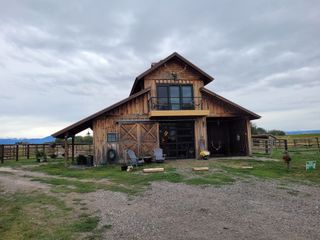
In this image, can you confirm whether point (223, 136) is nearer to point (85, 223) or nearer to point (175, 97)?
point (175, 97)

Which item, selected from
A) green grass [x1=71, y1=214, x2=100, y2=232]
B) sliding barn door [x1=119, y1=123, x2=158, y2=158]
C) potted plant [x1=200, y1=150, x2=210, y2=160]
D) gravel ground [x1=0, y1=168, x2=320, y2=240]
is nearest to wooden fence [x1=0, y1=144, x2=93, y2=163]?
sliding barn door [x1=119, y1=123, x2=158, y2=158]

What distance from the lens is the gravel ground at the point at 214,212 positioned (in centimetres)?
552

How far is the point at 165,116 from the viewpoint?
19.0 metres

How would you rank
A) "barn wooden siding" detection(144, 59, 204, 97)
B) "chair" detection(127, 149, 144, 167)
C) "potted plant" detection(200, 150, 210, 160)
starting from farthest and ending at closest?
1. "barn wooden siding" detection(144, 59, 204, 97)
2. "potted plant" detection(200, 150, 210, 160)
3. "chair" detection(127, 149, 144, 167)

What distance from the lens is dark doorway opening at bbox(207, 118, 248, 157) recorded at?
2336cm

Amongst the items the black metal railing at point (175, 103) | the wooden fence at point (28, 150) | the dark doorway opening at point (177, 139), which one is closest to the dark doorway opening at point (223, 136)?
the black metal railing at point (175, 103)

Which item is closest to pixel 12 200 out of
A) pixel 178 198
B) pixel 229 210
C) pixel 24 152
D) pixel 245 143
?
pixel 178 198

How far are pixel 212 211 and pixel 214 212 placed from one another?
10cm

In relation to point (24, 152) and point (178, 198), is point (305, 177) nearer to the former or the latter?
point (178, 198)

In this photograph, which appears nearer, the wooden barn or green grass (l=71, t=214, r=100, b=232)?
green grass (l=71, t=214, r=100, b=232)

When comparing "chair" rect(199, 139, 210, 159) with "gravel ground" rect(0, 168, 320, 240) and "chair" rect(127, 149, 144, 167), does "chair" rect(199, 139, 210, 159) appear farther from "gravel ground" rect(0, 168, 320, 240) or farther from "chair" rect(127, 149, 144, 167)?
"gravel ground" rect(0, 168, 320, 240)

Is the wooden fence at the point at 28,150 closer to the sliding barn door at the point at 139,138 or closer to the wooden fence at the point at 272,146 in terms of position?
the sliding barn door at the point at 139,138

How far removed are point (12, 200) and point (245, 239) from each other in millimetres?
7453

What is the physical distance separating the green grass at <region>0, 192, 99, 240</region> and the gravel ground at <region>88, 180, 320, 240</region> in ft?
2.08
